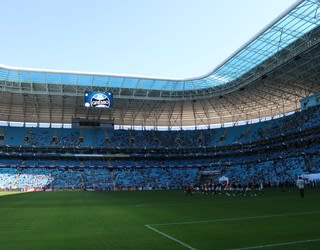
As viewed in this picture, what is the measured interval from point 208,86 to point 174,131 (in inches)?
1032

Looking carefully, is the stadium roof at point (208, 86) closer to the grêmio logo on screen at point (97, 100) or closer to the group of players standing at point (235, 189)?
the grêmio logo on screen at point (97, 100)

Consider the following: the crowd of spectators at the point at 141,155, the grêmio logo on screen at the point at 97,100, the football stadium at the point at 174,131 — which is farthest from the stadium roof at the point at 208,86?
the crowd of spectators at the point at 141,155

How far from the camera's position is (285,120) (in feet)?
238

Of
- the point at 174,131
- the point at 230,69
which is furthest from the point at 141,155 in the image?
the point at 230,69

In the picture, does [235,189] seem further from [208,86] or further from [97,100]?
[208,86]

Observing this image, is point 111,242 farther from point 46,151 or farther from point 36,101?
point 46,151

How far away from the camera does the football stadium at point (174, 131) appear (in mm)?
43906

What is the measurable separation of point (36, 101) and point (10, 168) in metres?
16.5

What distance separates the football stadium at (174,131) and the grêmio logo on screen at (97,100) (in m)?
0.15

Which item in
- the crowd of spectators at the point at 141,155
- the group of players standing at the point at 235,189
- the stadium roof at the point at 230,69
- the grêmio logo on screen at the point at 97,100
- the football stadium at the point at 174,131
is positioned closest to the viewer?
the group of players standing at the point at 235,189

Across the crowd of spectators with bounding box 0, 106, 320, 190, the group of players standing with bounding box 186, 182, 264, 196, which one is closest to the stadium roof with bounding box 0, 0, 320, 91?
the group of players standing with bounding box 186, 182, 264, 196

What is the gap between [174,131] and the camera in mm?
89875

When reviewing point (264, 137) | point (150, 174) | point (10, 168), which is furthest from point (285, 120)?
point (10, 168)

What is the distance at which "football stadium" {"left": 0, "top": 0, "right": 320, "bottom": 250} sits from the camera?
43.9 metres
